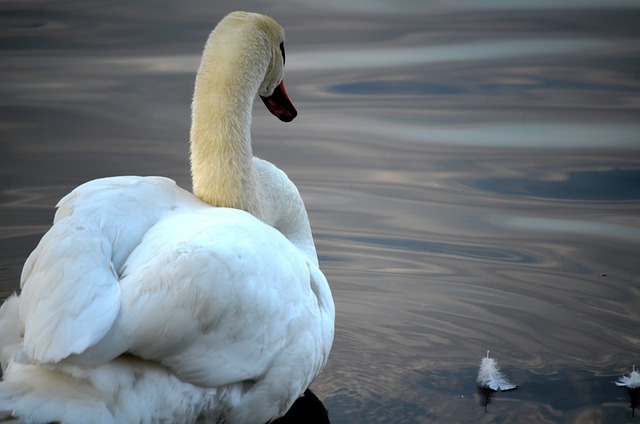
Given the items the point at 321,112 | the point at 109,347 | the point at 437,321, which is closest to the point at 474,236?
the point at 437,321

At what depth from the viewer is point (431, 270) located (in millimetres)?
7508

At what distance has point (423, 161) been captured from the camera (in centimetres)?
945

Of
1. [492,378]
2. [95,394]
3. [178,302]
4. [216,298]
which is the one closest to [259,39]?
[216,298]

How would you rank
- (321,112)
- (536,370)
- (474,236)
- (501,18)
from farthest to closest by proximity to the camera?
(501,18)
(321,112)
(474,236)
(536,370)

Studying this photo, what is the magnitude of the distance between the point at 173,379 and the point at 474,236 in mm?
3963

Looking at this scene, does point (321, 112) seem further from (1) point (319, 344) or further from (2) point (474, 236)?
(1) point (319, 344)

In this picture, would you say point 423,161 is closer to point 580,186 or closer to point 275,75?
point 580,186

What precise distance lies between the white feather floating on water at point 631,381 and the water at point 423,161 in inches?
2.3

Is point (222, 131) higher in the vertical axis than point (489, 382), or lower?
higher

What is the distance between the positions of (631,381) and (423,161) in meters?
3.83

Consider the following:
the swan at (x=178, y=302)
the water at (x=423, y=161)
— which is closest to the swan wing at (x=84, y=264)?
the swan at (x=178, y=302)

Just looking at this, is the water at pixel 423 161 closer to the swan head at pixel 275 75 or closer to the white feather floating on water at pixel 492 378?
the white feather floating on water at pixel 492 378

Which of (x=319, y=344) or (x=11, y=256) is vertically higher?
(x=319, y=344)

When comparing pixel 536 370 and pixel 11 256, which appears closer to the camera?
pixel 536 370
